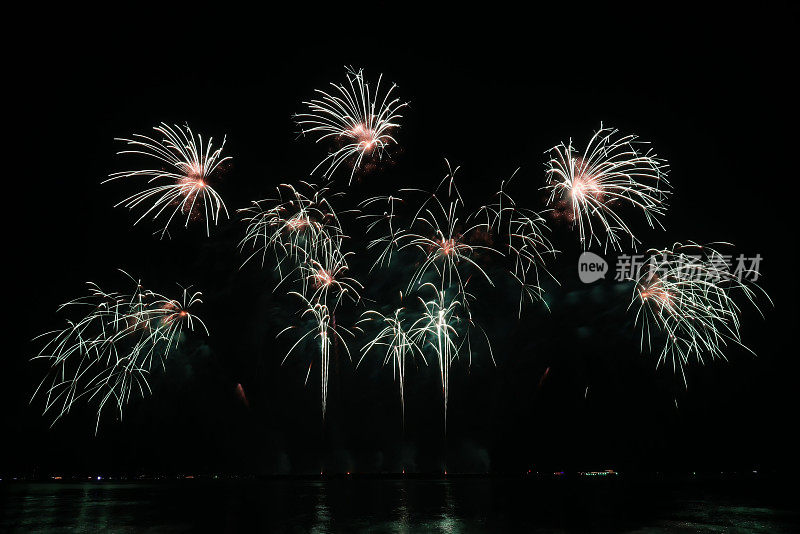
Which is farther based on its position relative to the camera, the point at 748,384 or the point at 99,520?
the point at 748,384

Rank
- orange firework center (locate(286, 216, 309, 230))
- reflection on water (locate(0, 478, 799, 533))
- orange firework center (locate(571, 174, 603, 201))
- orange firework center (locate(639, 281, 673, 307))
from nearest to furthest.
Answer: reflection on water (locate(0, 478, 799, 533)) < orange firework center (locate(571, 174, 603, 201)) < orange firework center (locate(639, 281, 673, 307)) < orange firework center (locate(286, 216, 309, 230))

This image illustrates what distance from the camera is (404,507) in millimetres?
17266

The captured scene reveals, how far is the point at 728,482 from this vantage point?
2816 cm

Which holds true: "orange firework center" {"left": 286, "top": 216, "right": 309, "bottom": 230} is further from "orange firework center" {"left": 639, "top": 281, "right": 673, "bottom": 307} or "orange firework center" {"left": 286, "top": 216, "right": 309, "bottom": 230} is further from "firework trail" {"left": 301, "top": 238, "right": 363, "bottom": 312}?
"orange firework center" {"left": 639, "top": 281, "right": 673, "bottom": 307}

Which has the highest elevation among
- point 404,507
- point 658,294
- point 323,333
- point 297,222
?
point 297,222

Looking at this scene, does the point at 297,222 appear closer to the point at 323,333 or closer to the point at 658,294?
the point at 323,333

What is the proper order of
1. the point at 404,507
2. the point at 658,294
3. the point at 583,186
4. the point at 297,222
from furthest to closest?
the point at 297,222
the point at 658,294
the point at 583,186
the point at 404,507

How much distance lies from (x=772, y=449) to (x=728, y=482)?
8808 millimetres

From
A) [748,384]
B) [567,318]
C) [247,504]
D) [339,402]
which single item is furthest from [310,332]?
[748,384]

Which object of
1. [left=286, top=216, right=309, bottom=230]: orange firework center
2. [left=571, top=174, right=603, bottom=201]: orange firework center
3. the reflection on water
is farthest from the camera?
[left=286, top=216, right=309, bottom=230]: orange firework center

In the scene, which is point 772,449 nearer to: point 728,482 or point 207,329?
point 728,482

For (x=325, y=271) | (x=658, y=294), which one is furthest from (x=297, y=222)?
(x=658, y=294)

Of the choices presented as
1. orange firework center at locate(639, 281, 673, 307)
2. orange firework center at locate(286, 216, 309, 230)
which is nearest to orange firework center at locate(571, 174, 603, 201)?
orange firework center at locate(639, 281, 673, 307)

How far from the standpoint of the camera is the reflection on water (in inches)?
555
